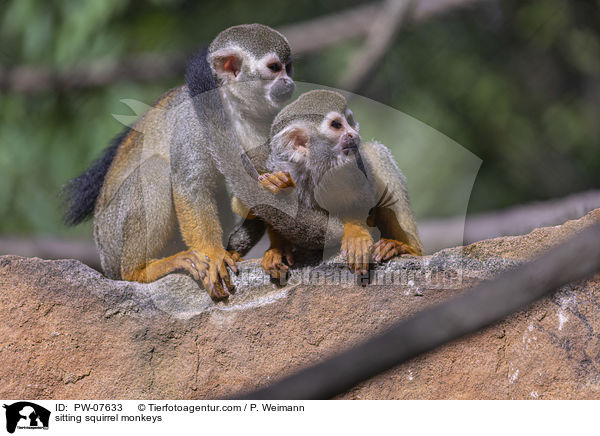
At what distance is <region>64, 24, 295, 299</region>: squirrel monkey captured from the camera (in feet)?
9.83

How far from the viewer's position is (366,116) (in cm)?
592

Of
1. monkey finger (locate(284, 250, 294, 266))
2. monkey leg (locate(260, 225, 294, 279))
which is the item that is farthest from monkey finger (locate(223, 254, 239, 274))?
monkey finger (locate(284, 250, 294, 266))

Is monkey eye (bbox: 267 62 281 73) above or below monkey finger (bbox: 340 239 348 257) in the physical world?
above

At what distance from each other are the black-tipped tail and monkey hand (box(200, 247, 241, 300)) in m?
0.99

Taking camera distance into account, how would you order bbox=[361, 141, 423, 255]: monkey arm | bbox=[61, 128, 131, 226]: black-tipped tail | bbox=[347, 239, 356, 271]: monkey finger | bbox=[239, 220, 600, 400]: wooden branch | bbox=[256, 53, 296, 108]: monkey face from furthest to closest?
1. bbox=[61, 128, 131, 226]: black-tipped tail
2. bbox=[256, 53, 296, 108]: monkey face
3. bbox=[361, 141, 423, 255]: monkey arm
4. bbox=[347, 239, 356, 271]: monkey finger
5. bbox=[239, 220, 600, 400]: wooden branch

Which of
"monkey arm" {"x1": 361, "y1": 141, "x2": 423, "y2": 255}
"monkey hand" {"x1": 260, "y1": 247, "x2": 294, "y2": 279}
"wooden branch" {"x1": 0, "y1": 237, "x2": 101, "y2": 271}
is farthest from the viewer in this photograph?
"wooden branch" {"x1": 0, "y1": 237, "x2": 101, "y2": 271}

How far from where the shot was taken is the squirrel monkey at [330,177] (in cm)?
276

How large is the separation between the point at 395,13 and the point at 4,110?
4.35 meters

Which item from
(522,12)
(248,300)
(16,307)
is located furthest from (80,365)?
(522,12)

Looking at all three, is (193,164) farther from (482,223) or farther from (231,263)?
(482,223)

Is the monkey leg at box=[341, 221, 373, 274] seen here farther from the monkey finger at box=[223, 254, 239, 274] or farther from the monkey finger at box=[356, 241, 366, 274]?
the monkey finger at box=[223, 254, 239, 274]
